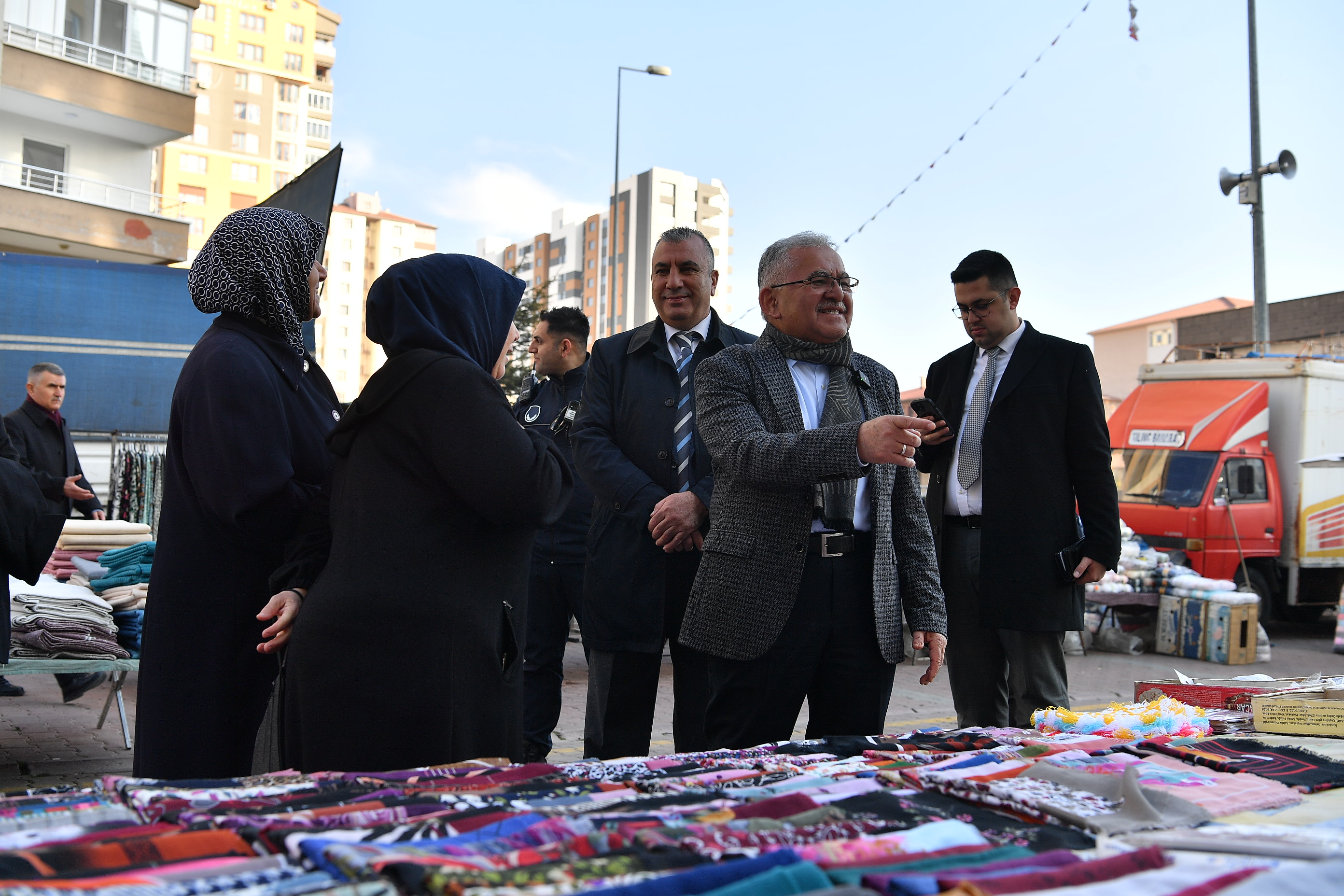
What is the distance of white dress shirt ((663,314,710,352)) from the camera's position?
3703 millimetres

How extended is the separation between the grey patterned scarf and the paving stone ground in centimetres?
253

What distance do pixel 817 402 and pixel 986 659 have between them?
1435 mm

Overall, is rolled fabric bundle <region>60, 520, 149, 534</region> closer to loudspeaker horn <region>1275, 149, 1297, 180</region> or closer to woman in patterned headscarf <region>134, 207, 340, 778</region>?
woman in patterned headscarf <region>134, 207, 340, 778</region>

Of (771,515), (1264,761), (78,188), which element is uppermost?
(78,188)

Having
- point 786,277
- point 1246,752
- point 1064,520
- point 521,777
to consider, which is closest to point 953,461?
point 1064,520

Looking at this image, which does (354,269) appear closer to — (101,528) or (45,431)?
(45,431)

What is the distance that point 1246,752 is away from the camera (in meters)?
2.12

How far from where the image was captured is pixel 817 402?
2.93 m

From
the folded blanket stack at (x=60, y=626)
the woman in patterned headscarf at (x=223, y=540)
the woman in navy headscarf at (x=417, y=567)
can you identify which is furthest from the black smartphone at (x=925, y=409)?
the folded blanket stack at (x=60, y=626)

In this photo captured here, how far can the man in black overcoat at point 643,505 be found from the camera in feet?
11.1

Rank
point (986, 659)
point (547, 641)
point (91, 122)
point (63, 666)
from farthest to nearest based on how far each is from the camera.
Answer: point (91, 122) < point (547, 641) < point (63, 666) < point (986, 659)

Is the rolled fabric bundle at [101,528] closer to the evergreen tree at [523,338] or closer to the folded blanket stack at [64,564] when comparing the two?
the folded blanket stack at [64,564]

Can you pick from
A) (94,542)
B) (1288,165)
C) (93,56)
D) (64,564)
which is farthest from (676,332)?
(93,56)

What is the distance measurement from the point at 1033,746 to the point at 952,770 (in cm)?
36
